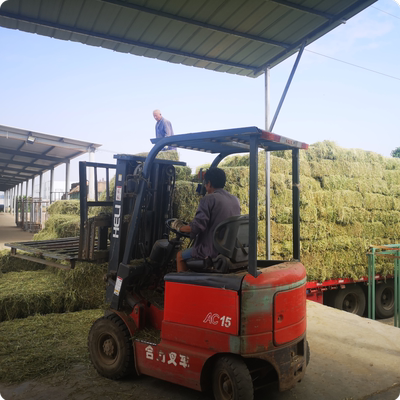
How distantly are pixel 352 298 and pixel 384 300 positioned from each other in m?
1.55

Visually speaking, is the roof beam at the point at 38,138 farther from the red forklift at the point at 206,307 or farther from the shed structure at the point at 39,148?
the red forklift at the point at 206,307

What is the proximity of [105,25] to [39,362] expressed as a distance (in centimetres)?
475

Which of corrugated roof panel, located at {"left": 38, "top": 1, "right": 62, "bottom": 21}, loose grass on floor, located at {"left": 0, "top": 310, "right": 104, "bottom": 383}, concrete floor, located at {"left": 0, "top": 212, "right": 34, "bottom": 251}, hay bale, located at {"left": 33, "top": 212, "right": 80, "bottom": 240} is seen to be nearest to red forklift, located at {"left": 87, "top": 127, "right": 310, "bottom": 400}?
loose grass on floor, located at {"left": 0, "top": 310, "right": 104, "bottom": 383}

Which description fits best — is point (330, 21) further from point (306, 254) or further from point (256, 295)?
point (306, 254)

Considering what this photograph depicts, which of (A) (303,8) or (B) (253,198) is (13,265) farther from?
(A) (303,8)

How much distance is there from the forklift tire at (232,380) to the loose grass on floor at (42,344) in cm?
206

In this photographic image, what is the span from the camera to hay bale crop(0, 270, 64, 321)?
6.82 metres

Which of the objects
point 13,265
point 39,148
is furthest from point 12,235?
point 13,265

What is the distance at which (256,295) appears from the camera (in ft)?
12.3

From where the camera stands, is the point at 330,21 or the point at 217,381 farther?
the point at 330,21

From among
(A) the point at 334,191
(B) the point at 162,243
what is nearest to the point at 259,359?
(B) the point at 162,243

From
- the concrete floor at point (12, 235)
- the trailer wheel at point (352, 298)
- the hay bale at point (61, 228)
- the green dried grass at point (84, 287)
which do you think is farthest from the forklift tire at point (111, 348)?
the concrete floor at point (12, 235)

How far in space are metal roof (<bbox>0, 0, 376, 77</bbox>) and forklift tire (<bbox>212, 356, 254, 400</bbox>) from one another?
14.6 ft

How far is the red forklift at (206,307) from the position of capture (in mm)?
3750
